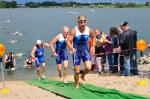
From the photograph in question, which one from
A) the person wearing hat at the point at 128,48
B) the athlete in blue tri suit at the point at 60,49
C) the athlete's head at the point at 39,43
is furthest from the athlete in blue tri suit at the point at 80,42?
the athlete's head at the point at 39,43

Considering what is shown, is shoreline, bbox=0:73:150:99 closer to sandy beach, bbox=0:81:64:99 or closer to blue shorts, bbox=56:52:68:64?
sandy beach, bbox=0:81:64:99

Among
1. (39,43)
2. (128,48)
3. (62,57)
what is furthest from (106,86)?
(39,43)

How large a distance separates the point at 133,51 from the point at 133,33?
68cm

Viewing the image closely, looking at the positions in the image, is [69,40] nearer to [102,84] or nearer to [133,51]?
[102,84]

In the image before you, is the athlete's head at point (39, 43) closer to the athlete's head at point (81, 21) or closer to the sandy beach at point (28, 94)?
the sandy beach at point (28, 94)

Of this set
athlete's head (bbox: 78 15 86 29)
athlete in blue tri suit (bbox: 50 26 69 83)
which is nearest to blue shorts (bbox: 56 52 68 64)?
athlete in blue tri suit (bbox: 50 26 69 83)

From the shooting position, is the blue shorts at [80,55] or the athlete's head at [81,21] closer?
the athlete's head at [81,21]

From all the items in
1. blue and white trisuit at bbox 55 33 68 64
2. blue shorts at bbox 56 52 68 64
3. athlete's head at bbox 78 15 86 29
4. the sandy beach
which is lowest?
the sandy beach

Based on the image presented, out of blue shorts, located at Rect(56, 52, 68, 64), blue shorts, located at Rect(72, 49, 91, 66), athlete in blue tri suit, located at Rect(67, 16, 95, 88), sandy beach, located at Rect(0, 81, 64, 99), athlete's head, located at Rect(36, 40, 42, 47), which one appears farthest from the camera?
athlete's head, located at Rect(36, 40, 42, 47)

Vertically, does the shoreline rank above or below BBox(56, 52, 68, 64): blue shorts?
below

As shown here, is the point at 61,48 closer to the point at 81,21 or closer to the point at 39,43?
the point at 39,43

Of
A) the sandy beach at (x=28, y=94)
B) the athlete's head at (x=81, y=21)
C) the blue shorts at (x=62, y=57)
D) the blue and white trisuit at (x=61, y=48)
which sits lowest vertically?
the sandy beach at (x=28, y=94)

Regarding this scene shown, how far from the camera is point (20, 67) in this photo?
29719 mm

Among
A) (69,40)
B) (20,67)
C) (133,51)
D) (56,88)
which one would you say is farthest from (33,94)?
(20,67)
